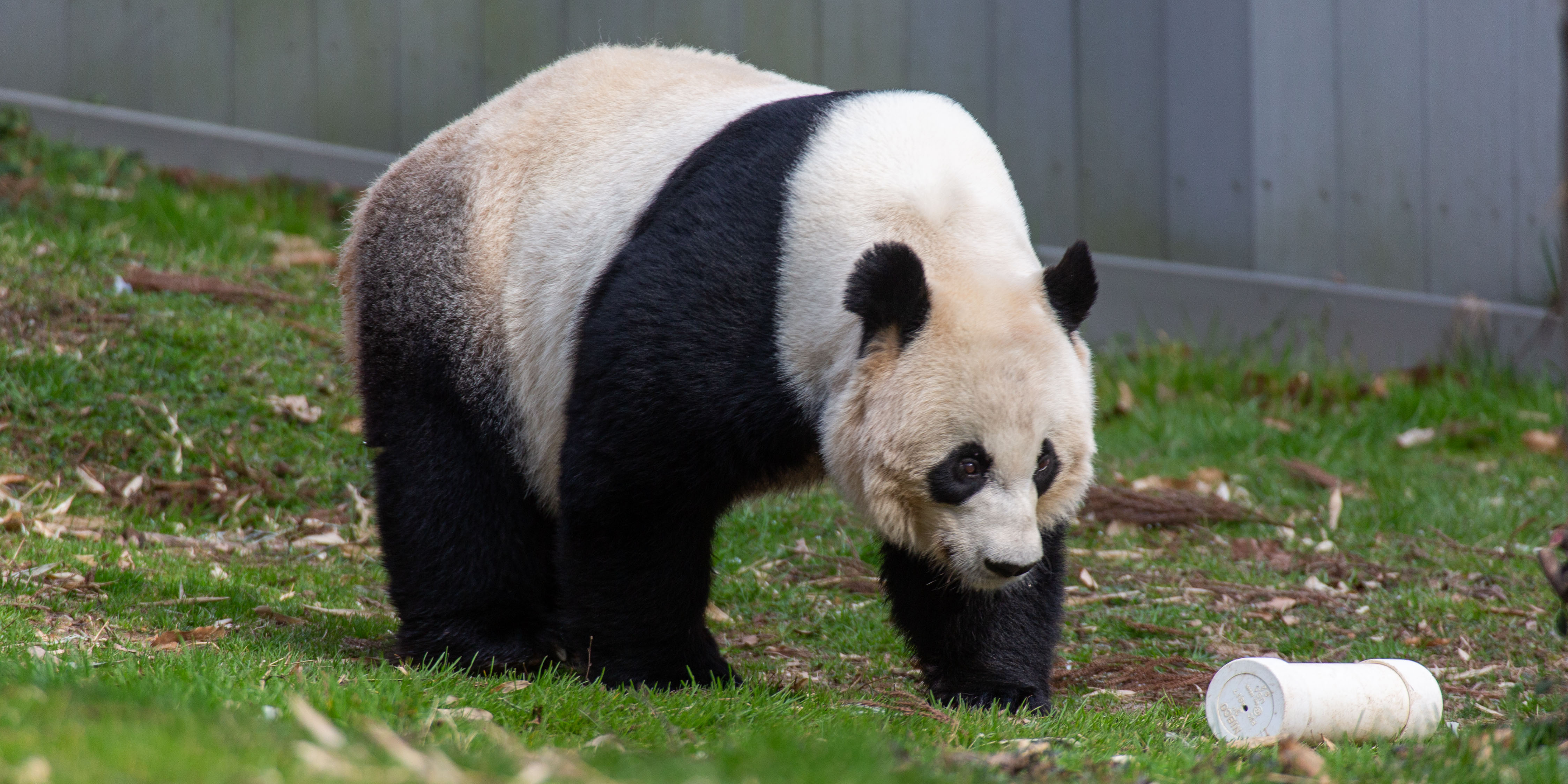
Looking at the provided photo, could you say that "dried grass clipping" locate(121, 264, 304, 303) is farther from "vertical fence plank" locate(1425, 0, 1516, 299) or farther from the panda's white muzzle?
"vertical fence plank" locate(1425, 0, 1516, 299)

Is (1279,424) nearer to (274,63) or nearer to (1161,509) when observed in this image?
(1161,509)

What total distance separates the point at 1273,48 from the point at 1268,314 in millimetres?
1609

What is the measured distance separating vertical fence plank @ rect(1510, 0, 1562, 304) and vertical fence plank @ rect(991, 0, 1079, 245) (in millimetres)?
3511

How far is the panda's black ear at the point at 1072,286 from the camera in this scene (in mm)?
3439

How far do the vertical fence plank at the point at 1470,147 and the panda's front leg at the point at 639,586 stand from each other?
24.9 feet

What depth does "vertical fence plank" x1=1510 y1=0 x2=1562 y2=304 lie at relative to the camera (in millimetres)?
9961

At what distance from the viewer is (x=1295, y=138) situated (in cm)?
871

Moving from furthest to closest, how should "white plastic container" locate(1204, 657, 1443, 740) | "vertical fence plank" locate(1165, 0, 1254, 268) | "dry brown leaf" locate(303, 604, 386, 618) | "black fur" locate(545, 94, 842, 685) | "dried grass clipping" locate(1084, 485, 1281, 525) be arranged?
"vertical fence plank" locate(1165, 0, 1254, 268), "dried grass clipping" locate(1084, 485, 1281, 525), "dry brown leaf" locate(303, 604, 386, 618), "black fur" locate(545, 94, 842, 685), "white plastic container" locate(1204, 657, 1443, 740)

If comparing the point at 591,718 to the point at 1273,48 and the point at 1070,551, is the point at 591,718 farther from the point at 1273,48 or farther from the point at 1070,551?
the point at 1273,48

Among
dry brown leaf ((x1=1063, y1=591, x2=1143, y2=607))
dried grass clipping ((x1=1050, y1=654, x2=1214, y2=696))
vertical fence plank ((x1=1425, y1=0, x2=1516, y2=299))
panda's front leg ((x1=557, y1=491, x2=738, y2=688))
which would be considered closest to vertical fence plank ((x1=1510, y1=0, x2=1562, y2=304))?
vertical fence plank ((x1=1425, y1=0, x2=1516, y2=299))

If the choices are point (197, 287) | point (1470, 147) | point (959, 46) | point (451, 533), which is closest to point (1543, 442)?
point (1470, 147)

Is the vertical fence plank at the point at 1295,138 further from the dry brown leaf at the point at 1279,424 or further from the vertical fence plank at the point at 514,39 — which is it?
the vertical fence plank at the point at 514,39

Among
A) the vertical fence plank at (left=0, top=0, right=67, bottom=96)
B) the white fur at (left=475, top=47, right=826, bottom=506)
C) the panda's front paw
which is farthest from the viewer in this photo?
the vertical fence plank at (left=0, top=0, right=67, bottom=96)

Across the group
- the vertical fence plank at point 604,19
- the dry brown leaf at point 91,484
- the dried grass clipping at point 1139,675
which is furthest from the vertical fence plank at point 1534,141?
the dry brown leaf at point 91,484
